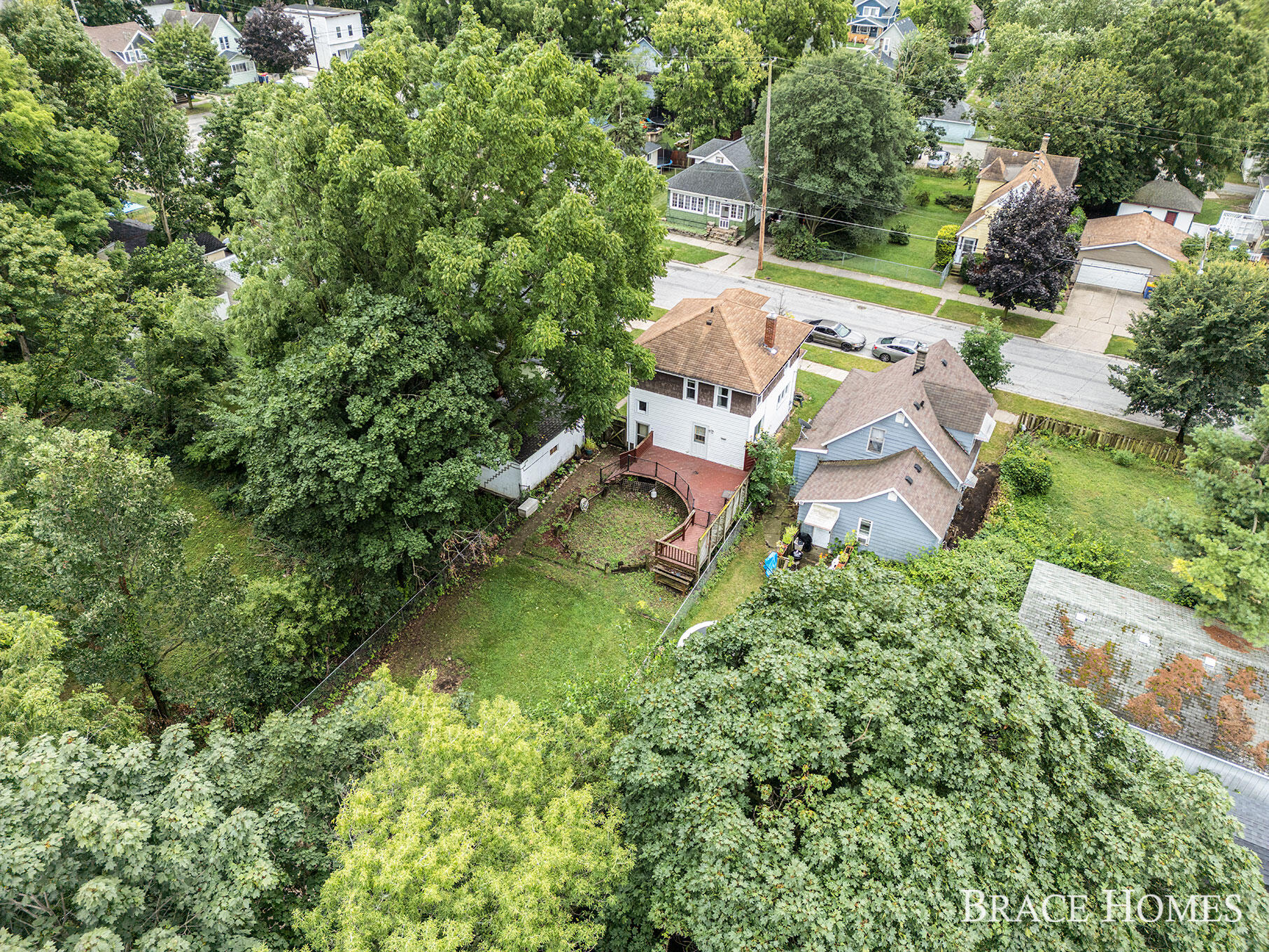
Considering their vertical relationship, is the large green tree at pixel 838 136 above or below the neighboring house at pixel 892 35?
below

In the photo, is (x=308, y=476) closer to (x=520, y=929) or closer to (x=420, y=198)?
(x=420, y=198)

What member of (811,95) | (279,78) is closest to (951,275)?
(811,95)

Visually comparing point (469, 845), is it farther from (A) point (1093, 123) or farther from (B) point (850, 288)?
(A) point (1093, 123)

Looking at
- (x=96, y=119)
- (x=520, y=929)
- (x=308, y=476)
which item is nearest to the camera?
(x=520, y=929)

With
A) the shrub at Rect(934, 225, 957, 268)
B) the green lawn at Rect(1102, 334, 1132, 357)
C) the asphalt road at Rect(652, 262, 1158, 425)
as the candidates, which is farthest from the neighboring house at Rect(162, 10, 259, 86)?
the green lawn at Rect(1102, 334, 1132, 357)

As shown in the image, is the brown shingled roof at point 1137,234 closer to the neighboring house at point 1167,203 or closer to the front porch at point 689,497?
the neighboring house at point 1167,203

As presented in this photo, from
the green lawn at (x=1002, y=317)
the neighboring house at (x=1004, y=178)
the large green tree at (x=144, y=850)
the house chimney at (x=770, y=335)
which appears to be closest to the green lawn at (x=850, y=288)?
the green lawn at (x=1002, y=317)
